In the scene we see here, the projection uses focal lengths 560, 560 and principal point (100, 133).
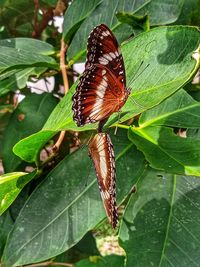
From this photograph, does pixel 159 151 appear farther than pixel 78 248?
No

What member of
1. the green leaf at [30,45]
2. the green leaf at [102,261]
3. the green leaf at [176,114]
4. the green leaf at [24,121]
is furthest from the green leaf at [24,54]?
the green leaf at [102,261]

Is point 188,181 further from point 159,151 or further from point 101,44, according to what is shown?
point 101,44

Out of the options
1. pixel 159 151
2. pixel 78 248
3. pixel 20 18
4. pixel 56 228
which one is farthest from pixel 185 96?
pixel 20 18

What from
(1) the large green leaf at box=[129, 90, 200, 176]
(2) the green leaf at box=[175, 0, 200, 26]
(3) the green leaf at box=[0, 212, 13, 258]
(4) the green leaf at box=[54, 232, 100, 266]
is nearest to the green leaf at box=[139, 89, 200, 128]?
(1) the large green leaf at box=[129, 90, 200, 176]

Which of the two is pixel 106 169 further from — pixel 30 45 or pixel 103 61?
pixel 30 45

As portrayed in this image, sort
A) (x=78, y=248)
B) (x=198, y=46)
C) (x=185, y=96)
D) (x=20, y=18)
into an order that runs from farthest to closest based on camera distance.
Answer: (x=20, y=18), (x=78, y=248), (x=185, y=96), (x=198, y=46)

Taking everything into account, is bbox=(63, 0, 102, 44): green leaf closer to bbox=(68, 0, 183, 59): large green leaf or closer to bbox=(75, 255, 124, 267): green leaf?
bbox=(68, 0, 183, 59): large green leaf

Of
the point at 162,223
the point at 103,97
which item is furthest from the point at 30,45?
the point at 162,223
